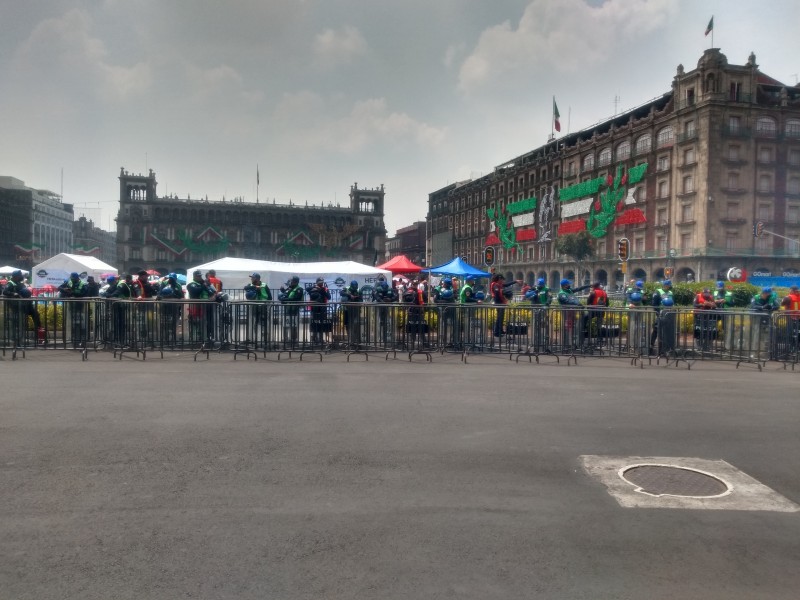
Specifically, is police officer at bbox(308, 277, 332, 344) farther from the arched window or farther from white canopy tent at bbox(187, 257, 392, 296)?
the arched window

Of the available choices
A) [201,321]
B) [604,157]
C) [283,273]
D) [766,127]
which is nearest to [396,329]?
[201,321]

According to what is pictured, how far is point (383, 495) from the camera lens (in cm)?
488

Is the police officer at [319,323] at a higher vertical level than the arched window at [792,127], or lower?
lower

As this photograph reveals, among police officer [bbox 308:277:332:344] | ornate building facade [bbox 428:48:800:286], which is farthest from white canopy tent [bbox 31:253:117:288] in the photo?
ornate building facade [bbox 428:48:800:286]

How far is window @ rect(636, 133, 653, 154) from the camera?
213 feet

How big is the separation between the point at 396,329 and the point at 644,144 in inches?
2351

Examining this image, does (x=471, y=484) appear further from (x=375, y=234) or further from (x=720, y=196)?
(x=375, y=234)

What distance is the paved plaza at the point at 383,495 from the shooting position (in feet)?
11.8

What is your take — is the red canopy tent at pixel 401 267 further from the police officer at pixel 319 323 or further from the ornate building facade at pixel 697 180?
the ornate building facade at pixel 697 180

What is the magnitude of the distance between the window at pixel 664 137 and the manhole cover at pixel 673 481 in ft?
208

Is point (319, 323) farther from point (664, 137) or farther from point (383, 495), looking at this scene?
point (664, 137)

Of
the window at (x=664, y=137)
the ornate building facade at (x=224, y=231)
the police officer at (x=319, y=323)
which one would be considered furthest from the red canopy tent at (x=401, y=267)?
the ornate building facade at (x=224, y=231)

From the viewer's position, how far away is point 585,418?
7.72m

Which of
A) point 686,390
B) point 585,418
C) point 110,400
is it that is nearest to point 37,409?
Result: point 110,400
